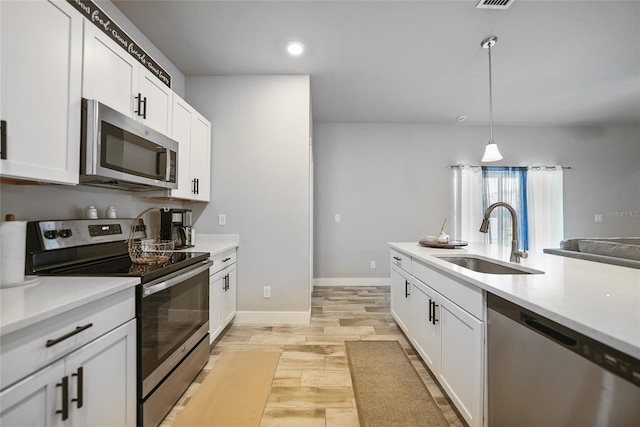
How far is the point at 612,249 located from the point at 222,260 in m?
3.46

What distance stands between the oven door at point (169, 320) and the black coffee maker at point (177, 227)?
1.94ft

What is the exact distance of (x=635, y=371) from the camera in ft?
2.20

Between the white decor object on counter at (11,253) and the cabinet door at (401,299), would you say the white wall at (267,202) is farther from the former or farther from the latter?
the white decor object on counter at (11,253)

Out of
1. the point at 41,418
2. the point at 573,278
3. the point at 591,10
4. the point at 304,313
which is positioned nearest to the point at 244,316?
the point at 304,313

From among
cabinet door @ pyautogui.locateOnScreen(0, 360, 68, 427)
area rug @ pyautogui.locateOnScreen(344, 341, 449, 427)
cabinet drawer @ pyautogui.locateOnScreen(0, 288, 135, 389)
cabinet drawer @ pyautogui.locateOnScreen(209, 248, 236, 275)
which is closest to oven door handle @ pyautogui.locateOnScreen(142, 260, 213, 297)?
cabinet drawer @ pyautogui.locateOnScreen(0, 288, 135, 389)

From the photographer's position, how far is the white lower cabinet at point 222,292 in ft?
7.36

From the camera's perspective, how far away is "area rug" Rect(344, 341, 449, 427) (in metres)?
1.54

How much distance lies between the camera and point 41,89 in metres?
1.11

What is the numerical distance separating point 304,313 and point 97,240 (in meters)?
1.96

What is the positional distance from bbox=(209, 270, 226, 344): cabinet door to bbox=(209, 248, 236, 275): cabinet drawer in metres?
0.05

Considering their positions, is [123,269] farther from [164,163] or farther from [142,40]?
[142,40]

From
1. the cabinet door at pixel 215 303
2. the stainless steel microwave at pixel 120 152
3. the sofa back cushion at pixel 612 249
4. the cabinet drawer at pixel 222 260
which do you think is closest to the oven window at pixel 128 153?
the stainless steel microwave at pixel 120 152

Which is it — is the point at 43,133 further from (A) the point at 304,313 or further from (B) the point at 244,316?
(A) the point at 304,313

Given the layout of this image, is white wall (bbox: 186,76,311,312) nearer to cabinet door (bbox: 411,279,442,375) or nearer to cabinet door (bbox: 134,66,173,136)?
cabinet door (bbox: 134,66,173,136)
